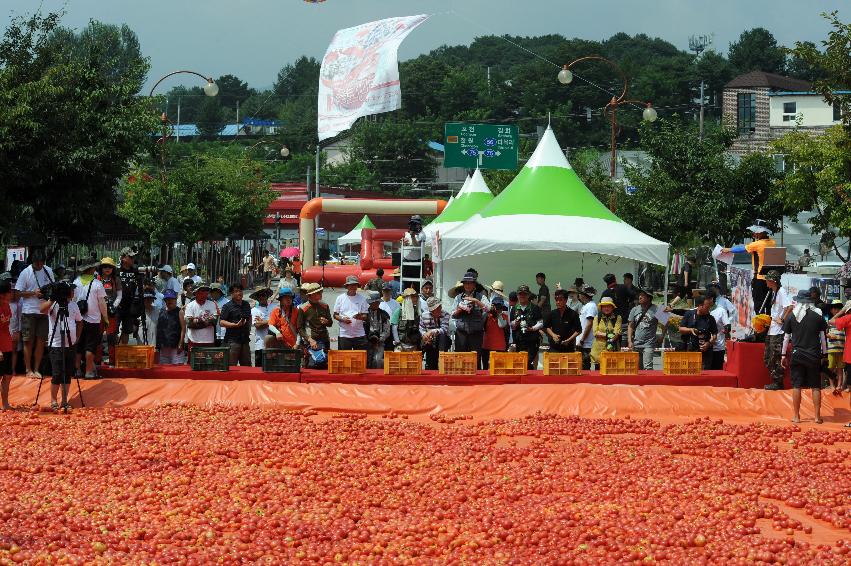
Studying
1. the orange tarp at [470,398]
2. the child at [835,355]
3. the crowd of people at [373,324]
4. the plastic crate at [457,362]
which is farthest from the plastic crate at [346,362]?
the child at [835,355]

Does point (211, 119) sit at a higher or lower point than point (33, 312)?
higher

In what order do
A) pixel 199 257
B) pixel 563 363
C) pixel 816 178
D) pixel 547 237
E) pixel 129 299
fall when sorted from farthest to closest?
pixel 199 257, pixel 816 178, pixel 547 237, pixel 129 299, pixel 563 363

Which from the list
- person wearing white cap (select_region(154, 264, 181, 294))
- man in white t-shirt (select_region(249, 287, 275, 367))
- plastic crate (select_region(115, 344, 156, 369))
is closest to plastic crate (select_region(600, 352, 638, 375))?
man in white t-shirt (select_region(249, 287, 275, 367))

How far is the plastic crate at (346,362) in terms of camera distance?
1511 cm

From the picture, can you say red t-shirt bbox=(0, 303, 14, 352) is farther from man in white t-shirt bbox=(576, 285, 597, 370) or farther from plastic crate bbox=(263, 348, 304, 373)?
man in white t-shirt bbox=(576, 285, 597, 370)

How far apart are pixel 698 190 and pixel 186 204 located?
53.8ft

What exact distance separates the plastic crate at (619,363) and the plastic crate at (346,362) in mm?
3193

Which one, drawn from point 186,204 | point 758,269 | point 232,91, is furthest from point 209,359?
point 232,91

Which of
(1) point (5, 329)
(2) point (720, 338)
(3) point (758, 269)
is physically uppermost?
(3) point (758, 269)

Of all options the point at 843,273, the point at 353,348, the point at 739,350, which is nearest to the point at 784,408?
the point at 739,350

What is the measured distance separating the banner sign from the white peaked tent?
17.0ft

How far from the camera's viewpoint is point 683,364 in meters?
15.1

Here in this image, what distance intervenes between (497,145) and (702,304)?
101 feet

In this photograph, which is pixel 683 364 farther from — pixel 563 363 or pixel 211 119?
pixel 211 119
